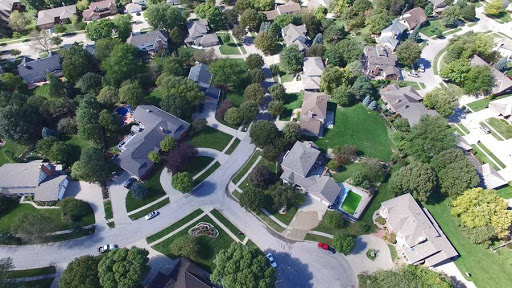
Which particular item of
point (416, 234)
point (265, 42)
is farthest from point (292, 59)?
point (416, 234)

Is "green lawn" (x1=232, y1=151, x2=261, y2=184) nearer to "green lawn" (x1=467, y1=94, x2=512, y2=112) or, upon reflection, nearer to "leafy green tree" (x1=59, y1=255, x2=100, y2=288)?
"leafy green tree" (x1=59, y1=255, x2=100, y2=288)

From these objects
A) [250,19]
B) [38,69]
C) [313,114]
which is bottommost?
[313,114]

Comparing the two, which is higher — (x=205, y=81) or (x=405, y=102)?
(x=205, y=81)

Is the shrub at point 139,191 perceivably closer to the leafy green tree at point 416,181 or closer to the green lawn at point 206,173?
the green lawn at point 206,173

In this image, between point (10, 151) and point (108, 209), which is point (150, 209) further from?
point (10, 151)

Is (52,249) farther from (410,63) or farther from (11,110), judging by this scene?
(410,63)

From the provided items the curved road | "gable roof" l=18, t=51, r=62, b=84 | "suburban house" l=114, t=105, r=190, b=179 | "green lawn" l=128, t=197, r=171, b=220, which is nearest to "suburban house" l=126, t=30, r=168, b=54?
"gable roof" l=18, t=51, r=62, b=84

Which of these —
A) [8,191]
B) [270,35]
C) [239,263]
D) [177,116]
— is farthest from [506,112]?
[8,191]
